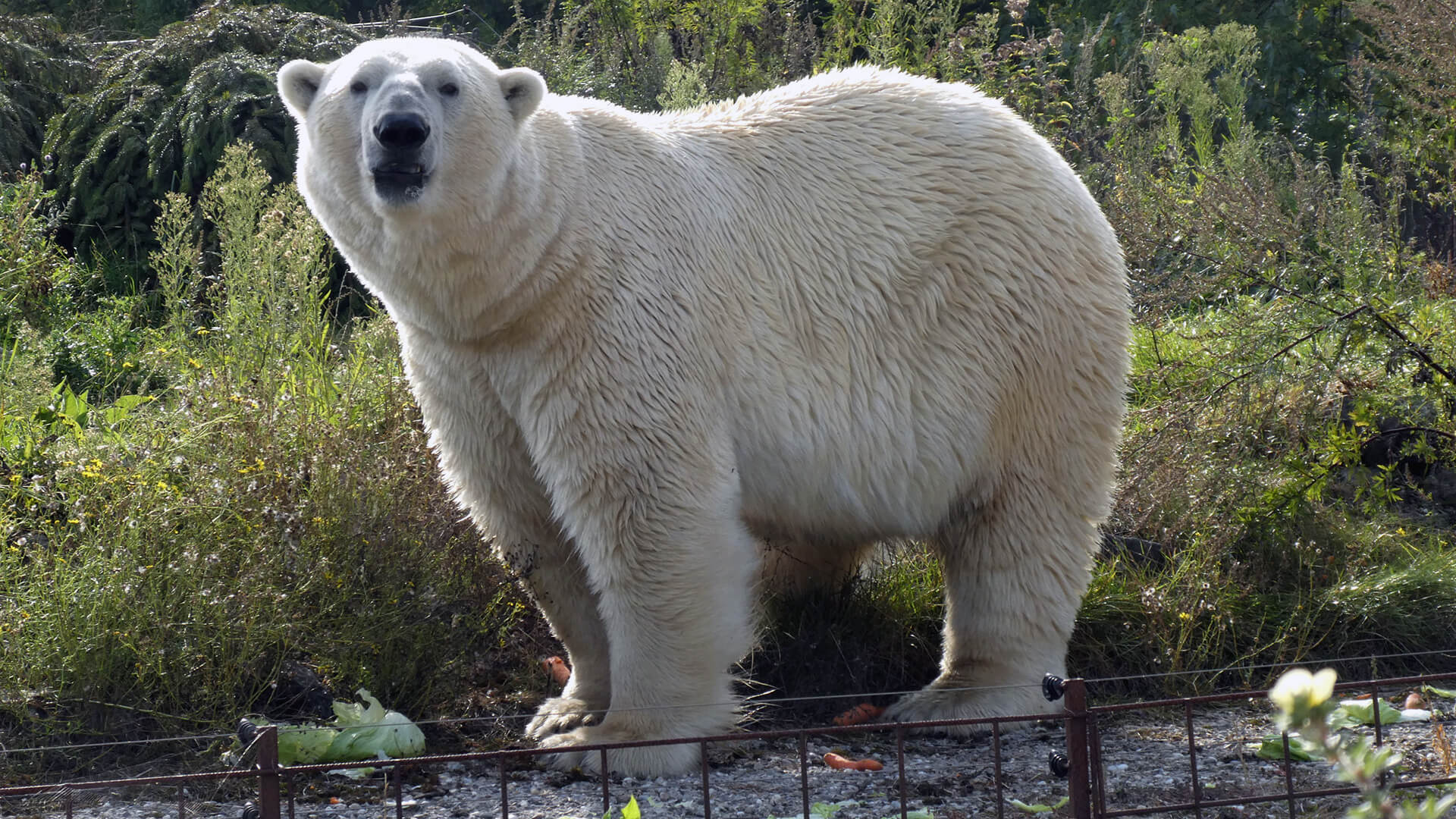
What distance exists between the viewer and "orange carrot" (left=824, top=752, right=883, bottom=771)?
3.83m

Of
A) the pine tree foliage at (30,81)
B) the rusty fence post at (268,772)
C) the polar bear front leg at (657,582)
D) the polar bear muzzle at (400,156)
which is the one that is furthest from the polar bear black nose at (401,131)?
the pine tree foliage at (30,81)

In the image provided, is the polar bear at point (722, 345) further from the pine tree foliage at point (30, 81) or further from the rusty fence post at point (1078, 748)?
the pine tree foliage at point (30, 81)

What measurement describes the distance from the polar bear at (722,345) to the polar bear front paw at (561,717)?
0.01 metres

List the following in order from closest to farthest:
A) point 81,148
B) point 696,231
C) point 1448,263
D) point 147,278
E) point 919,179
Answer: point 696,231
point 919,179
point 1448,263
point 147,278
point 81,148

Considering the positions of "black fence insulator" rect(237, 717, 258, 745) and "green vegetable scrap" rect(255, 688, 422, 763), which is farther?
"green vegetable scrap" rect(255, 688, 422, 763)

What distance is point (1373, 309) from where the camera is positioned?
517 centimetres

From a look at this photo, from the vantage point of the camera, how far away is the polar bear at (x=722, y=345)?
12.3ft

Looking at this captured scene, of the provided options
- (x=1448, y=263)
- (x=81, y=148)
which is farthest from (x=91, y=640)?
(x=1448, y=263)

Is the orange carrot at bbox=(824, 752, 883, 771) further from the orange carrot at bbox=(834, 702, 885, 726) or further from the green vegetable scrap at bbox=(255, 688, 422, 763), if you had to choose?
the green vegetable scrap at bbox=(255, 688, 422, 763)

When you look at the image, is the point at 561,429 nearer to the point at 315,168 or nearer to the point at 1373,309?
the point at 315,168

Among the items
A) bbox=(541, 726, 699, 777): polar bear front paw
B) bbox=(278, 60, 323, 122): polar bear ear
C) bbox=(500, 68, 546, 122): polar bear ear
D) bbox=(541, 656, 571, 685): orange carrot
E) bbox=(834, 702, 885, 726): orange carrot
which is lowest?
bbox=(834, 702, 885, 726): orange carrot

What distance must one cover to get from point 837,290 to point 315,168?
5.08ft

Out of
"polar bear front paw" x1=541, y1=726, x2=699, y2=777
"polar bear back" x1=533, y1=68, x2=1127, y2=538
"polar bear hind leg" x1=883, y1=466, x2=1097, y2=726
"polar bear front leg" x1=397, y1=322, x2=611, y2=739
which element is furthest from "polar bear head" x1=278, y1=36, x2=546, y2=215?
"polar bear hind leg" x1=883, y1=466, x2=1097, y2=726

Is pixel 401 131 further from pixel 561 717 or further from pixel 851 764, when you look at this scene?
pixel 851 764
